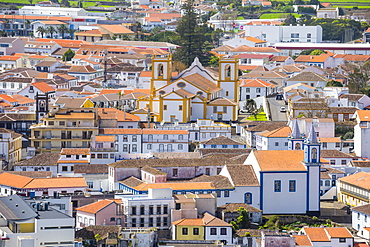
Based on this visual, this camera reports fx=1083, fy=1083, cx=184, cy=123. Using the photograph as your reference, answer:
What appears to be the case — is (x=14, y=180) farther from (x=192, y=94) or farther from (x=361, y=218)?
(x=192, y=94)

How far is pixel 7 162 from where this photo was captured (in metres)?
51.4

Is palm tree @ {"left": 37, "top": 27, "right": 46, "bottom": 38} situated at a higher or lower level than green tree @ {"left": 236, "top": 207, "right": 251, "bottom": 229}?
higher

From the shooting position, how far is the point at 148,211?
134ft

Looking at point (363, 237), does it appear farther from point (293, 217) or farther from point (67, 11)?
point (67, 11)

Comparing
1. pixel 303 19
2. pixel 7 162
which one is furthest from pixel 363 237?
pixel 303 19

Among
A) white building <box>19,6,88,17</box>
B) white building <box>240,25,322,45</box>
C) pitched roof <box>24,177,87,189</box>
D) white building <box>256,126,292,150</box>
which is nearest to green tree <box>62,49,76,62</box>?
white building <box>240,25,322,45</box>

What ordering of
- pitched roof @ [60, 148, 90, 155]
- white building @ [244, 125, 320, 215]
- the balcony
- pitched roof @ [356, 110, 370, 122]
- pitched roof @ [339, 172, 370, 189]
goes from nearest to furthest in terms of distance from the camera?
white building @ [244, 125, 320, 215] → the balcony → pitched roof @ [339, 172, 370, 189] → pitched roof @ [60, 148, 90, 155] → pitched roof @ [356, 110, 370, 122]

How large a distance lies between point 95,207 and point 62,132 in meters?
14.3

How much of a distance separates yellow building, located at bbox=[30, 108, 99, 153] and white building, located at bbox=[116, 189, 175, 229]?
13535 millimetres

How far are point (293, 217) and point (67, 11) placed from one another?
84.5 meters

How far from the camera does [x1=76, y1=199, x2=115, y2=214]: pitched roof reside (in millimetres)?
40312

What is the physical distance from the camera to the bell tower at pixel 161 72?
64.5m

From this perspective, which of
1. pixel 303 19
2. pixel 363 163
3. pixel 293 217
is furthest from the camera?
pixel 303 19

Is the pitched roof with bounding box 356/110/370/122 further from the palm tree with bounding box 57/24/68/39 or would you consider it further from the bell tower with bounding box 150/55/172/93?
the palm tree with bounding box 57/24/68/39
